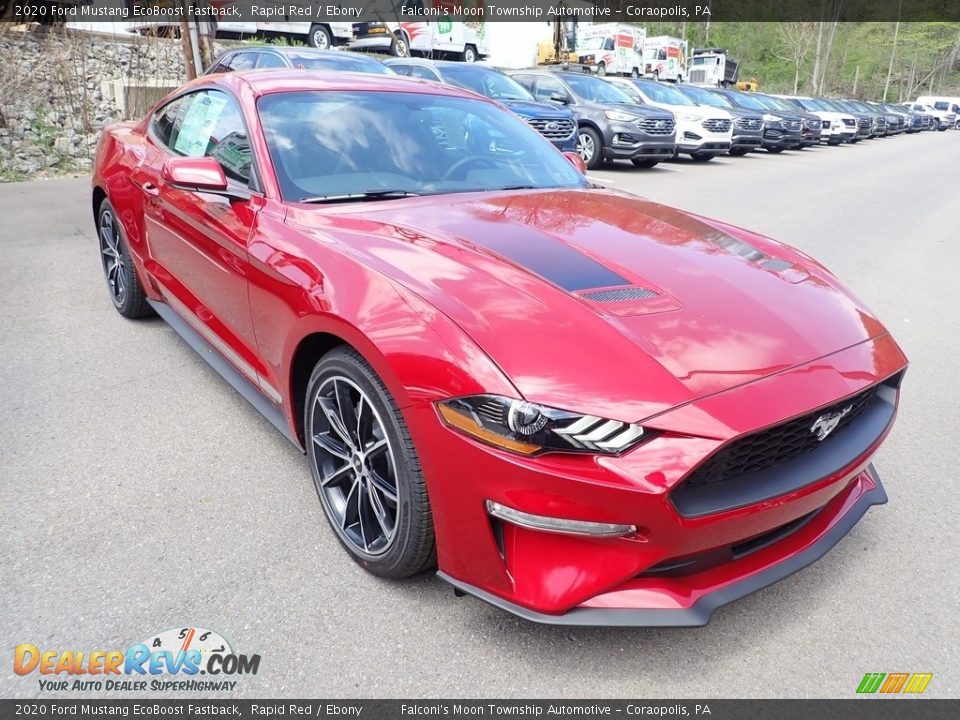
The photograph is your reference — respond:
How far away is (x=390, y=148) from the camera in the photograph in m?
3.10

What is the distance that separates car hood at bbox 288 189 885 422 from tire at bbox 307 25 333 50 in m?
19.8

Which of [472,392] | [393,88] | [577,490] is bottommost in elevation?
[577,490]

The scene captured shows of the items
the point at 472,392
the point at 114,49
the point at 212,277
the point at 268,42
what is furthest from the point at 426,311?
the point at 268,42

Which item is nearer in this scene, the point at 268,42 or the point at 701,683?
the point at 701,683

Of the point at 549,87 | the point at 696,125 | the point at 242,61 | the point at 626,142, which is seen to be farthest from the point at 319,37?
the point at 626,142

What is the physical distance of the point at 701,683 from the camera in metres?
1.95

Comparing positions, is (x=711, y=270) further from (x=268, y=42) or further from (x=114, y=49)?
(x=268, y=42)

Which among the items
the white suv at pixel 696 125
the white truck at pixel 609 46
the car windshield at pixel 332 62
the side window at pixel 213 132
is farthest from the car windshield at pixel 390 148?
the white truck at pixel 609 46

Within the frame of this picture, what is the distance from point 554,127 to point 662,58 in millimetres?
35441

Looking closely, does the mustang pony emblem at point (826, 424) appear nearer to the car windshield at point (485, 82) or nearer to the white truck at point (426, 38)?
the car windshield at point (485, 82)

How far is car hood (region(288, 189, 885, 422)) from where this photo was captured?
6.02ft

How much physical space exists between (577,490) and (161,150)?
3.26 meters

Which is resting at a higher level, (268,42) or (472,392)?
(268,42)

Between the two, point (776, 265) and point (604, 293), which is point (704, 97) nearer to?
point (776, 265)
